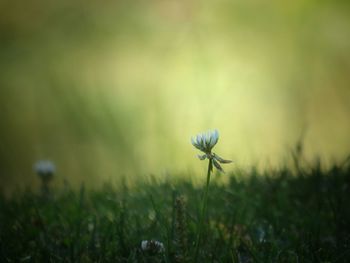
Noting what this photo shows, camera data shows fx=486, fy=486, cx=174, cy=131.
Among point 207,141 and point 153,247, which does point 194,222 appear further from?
point 207,141

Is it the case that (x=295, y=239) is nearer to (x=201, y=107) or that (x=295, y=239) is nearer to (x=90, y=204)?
(x=90, y=204)

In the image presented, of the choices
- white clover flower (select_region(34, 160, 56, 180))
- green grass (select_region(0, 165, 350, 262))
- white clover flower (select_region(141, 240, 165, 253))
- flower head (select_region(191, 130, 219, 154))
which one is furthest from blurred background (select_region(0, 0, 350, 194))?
flower head (select_region(191, 130, 219, 154))

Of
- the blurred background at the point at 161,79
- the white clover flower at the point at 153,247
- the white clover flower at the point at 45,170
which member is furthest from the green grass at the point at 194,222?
the blurred background at the point at 161,79

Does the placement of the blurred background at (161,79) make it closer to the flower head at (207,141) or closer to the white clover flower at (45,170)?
the white clover flower at (45,170)

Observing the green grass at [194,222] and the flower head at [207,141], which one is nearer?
the flower head at [207,141]

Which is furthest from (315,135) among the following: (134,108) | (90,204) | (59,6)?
(59,6)

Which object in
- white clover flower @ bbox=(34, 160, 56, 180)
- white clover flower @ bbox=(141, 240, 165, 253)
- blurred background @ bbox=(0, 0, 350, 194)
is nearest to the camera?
white clover flower @ bbox=(141, 240, 165, 253)

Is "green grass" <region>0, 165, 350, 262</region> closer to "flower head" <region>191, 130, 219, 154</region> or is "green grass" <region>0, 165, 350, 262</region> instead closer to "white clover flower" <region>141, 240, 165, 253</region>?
"white clover flower" <region>141, 240, 165, 253</region>
